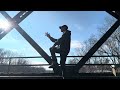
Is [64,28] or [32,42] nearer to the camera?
[64,28]

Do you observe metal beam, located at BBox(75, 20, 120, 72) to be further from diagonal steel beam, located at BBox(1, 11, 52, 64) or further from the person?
diagonal steel beam, located at BBox(1, 11, 52, 64)

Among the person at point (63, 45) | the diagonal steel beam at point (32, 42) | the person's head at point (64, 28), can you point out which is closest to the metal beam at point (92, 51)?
the person at point (63, 45)

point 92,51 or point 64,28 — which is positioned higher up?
point 64,28

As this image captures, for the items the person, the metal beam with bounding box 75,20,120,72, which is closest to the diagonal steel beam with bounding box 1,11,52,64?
the person

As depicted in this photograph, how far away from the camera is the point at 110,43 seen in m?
36.6

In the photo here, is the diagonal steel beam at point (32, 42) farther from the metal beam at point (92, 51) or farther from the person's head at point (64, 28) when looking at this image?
the person's head at point (64, 28)

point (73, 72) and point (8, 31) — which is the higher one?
point (8, 31)

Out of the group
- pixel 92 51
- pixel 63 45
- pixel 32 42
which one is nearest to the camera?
pixel 63 45

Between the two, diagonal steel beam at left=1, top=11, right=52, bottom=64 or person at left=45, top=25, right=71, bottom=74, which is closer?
person at left=45, top=25, right=71, bottom=74

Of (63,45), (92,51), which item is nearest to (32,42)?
(63,45)

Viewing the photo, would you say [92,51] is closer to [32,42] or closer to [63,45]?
[63,45]

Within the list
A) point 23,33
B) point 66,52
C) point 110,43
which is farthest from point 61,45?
point 110,43
